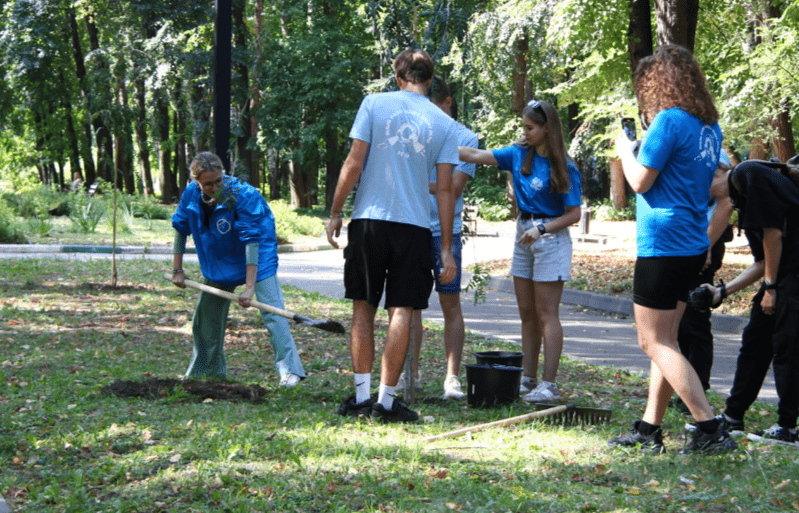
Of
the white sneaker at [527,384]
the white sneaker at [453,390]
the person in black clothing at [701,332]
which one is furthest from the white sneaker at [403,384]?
the person in black clothing at [701,332]

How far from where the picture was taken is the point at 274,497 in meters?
3.28

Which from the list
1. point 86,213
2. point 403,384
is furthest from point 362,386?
point 86,213

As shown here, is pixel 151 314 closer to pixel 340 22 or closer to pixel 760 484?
pixel 760 484

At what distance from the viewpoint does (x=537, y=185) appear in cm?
526

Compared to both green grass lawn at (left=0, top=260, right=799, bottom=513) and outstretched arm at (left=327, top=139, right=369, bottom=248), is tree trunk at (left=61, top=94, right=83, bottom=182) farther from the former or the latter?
outstretched arm at (left=327, top=139, right=369, bottom=248)

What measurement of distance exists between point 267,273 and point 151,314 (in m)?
3.99

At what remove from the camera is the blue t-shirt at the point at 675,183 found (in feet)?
12.2

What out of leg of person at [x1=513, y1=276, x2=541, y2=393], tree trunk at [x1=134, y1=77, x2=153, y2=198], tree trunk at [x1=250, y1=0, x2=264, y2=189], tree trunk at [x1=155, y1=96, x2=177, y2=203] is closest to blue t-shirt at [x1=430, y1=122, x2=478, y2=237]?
leg of person at [x1=513, y1=276, x2=541, y2=393]

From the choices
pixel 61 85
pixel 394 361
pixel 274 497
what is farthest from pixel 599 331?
pixel 61 85

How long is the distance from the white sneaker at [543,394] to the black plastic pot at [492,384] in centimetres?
22

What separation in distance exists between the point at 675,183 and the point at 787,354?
4.62 ft

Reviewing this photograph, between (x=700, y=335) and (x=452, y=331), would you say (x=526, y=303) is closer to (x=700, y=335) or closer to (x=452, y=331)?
(x=452, y=331)

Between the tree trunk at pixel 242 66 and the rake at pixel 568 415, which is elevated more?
the tree trunk at pixel 242 66

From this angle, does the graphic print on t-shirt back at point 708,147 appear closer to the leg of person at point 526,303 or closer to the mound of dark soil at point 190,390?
the leg of person at point 526,303
